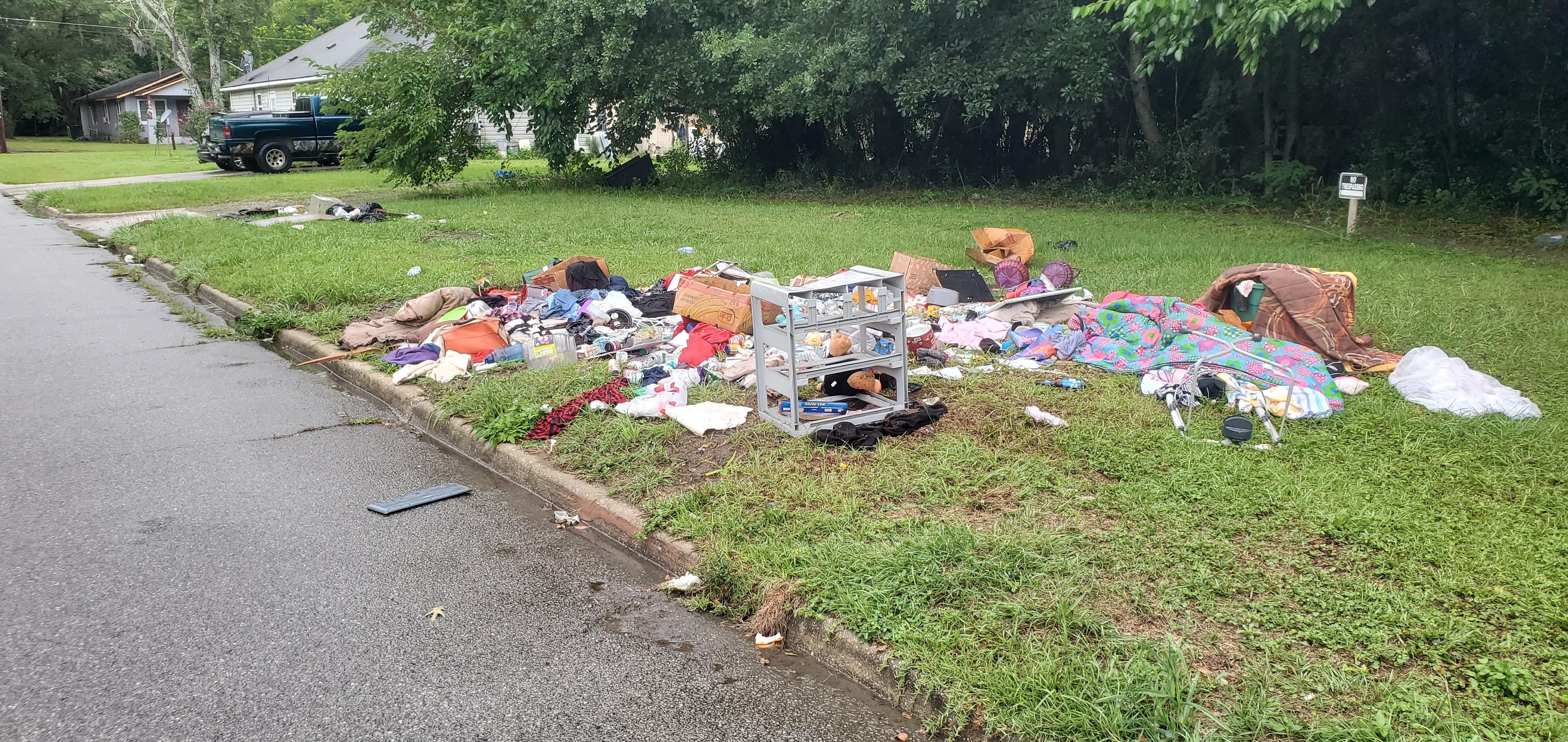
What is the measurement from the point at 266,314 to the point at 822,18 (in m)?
11.6

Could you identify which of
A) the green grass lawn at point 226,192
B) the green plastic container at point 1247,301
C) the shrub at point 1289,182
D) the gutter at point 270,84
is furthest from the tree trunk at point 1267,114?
the gutter at point 270,84

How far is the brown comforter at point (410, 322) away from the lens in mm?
7664

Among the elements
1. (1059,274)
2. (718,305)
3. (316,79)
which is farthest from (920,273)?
(316,79)

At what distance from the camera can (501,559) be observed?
13.8 feet

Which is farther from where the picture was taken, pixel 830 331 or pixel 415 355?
pixel 415 355

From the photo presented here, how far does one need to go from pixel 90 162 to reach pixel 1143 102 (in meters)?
33.8

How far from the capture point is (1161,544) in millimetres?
3814

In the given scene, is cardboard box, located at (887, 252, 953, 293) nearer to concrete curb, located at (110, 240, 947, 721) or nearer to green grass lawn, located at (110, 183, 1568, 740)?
green grass lawn, located at (110, 183, 1568, 740)

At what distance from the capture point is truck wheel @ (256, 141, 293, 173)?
2700 centimetres

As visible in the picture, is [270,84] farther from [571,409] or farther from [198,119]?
[571,409]

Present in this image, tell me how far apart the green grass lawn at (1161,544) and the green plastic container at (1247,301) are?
95cm

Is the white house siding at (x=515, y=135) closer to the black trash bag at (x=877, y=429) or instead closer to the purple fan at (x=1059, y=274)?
the purple fan at (x=1059, y=274)

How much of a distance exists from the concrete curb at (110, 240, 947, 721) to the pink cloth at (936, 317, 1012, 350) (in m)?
3.16

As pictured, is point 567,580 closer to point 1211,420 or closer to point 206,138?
point 1211,420
